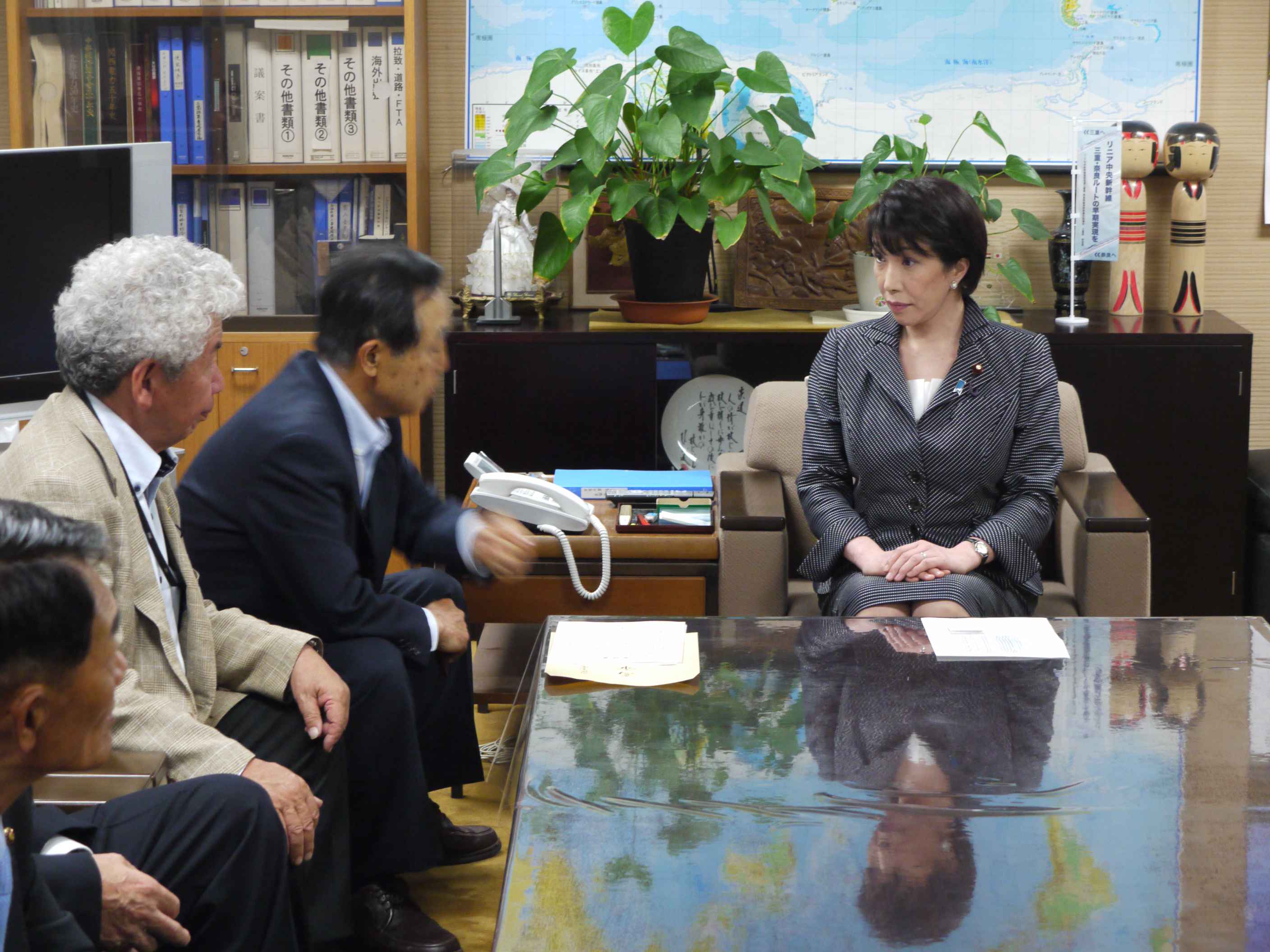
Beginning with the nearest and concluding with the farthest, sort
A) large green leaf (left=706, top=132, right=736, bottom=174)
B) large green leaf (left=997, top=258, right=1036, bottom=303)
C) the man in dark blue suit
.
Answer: the man in dark blue suit
large green leaf (left=706, top=132, right=736, bottom=174)
large green leaf (left=997, top=258, right=1036, bottom=303)

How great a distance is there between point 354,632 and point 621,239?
2.00 m

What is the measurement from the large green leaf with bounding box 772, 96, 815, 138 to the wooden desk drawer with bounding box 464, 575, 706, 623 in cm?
145

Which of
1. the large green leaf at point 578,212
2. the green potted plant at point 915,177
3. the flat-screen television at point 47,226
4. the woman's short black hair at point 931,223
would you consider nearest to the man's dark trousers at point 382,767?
the flat-screen television at point 47,226

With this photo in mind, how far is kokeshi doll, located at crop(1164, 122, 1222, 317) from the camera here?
3.80 metres

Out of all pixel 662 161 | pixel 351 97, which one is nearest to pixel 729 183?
pixel 662 161

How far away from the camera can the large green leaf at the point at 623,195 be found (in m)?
3.42

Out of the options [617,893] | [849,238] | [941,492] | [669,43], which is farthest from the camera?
[849,238]

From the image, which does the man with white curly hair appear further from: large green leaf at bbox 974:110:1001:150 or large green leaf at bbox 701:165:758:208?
large green leaf at bbox 974:110:1001:150

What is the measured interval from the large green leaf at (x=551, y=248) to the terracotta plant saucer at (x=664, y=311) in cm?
21

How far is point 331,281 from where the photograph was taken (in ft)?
7.30

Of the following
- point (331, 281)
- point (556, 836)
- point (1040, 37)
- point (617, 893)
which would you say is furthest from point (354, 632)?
point (1040, 37)

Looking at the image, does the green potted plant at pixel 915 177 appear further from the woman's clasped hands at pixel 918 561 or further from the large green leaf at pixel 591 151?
the woman's clasped hands at pixel 918 561

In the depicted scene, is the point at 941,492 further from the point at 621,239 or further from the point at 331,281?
the point at 621,239

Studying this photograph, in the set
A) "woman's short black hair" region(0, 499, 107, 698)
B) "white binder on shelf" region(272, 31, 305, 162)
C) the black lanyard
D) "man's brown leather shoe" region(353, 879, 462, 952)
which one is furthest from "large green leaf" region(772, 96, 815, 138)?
"woman's short black hair" region(0, 499, 107, 698)
